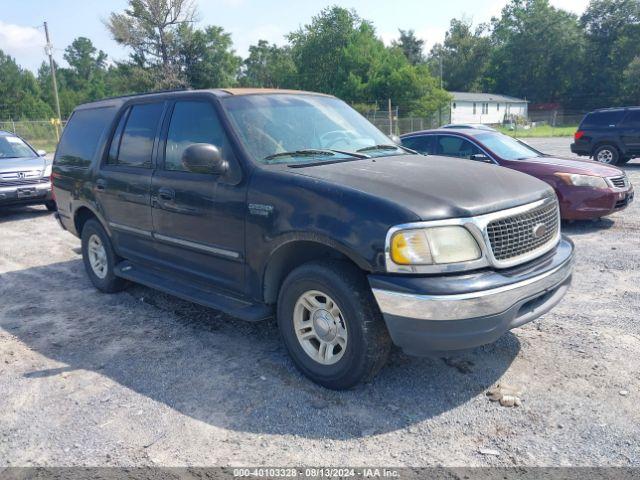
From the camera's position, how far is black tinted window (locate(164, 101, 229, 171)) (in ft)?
14.0

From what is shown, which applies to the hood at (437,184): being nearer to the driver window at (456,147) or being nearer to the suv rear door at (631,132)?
the driver window at (456,147)

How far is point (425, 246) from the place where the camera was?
3152 mm

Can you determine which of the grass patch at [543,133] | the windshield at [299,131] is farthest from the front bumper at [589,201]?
the grass patch at [543,133]

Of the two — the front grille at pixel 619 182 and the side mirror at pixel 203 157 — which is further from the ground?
the side mirror at pixel 203 157

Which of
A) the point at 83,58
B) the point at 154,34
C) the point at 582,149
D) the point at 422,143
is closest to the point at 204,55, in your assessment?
the point at 154,34

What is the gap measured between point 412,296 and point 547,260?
118 cm

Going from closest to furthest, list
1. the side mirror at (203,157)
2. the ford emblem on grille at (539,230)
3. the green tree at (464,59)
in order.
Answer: the ford emblem on grille at (539,230) < the side mirror at (203,157) < the green tree at (464,59)

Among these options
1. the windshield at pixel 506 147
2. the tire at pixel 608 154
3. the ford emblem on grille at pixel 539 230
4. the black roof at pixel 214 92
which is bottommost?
the tire at pixel 608 154

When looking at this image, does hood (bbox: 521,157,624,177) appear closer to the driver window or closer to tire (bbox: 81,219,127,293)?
the driver window

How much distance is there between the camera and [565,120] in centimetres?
5966

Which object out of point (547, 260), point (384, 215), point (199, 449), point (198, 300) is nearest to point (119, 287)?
point (198, 300)

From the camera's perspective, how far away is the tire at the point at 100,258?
18.7ft

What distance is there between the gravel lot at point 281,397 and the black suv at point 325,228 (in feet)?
1.28

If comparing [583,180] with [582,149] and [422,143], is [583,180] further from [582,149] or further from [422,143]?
[582,149]
